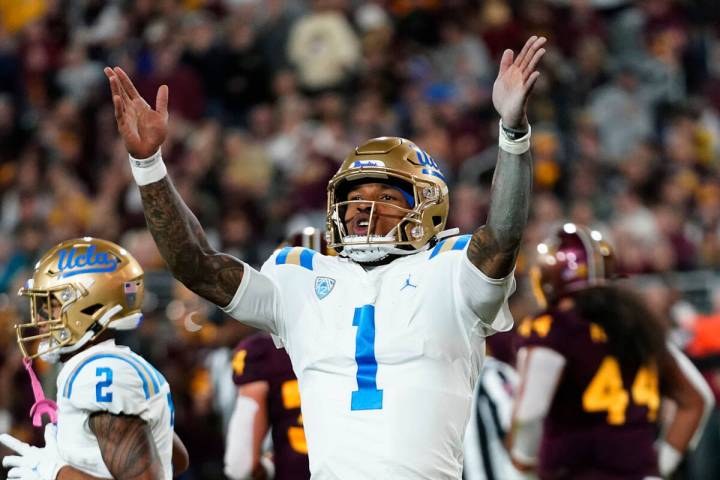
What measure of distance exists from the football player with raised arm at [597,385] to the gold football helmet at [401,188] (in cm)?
185

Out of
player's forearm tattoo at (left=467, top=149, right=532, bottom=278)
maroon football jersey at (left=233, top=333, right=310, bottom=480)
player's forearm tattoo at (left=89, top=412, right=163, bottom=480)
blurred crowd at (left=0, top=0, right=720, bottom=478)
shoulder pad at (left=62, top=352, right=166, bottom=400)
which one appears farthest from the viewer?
blurred crowd at (left=0, top=0, right=720, bottom=478)

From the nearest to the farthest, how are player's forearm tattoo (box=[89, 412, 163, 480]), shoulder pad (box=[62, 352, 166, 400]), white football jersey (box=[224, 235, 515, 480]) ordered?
white football jersey (box=[224, 235, 515, 480]), player's forearm tattoo (box=[89, 412, 163, 480]), shoulder pad (box=[62, 352, 166, 400])

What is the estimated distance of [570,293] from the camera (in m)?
6.24

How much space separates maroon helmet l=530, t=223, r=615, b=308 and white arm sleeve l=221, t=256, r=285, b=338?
236 centimetres

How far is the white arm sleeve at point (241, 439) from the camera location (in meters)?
5.61

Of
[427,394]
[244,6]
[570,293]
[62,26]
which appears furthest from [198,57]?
[427,394]

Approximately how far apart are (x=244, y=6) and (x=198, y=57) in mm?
957

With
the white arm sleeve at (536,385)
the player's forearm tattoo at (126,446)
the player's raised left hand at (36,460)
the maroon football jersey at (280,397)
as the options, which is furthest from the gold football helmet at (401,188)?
the white arm sleeve at (536,385)

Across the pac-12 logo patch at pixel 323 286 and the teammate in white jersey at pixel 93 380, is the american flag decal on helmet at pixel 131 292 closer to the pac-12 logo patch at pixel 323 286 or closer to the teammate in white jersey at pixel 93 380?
the teammate in white jersey at pixel 93 380

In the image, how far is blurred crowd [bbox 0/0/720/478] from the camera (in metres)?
11.2

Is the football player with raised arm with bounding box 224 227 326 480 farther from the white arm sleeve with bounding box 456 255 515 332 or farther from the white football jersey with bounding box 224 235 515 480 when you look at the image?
the white arm sleeve with bounding box 456 255 515 332

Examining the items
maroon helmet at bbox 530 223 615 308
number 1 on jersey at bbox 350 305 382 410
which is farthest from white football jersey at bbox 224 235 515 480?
maroon helmet at bbox 530 223 615 308

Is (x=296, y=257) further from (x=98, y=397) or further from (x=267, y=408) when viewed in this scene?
(x=267, y=408)

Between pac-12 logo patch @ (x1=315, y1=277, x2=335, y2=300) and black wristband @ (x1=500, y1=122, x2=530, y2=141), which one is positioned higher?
black wristband @ (x1=500, y1=122, x2=530, y2=141)
